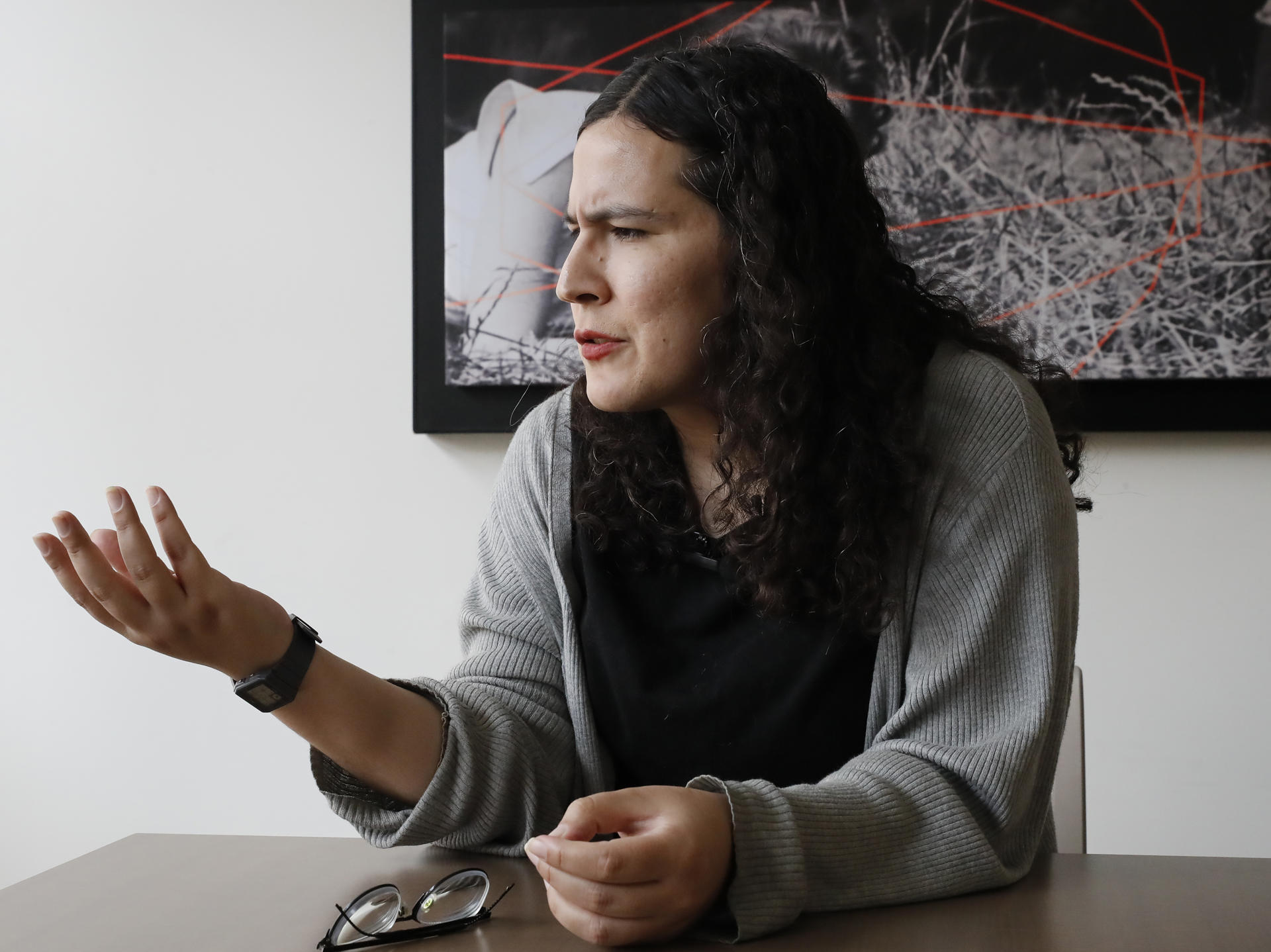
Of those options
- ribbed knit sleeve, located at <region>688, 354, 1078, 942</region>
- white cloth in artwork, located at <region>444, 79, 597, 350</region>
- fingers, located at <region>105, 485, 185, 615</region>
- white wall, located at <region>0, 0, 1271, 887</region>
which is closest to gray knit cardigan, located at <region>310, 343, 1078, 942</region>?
ribbed knit sleeve, located at <region>688, 354, 1078, 942</region>

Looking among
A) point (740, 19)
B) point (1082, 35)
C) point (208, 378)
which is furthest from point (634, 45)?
point (208, 378)

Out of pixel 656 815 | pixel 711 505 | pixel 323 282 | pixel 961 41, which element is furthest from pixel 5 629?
pixel 961 41

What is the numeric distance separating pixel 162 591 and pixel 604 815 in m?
0.35

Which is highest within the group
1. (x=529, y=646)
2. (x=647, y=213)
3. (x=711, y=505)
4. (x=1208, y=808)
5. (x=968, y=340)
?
(x=647, y=213)

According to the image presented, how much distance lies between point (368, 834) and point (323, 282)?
1544mm

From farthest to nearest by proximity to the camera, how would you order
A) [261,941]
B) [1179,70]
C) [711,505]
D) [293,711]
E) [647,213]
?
[1179,70]
[711,505]
[647,213]
[293,711]
[261,941]

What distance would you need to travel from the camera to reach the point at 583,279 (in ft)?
3.51

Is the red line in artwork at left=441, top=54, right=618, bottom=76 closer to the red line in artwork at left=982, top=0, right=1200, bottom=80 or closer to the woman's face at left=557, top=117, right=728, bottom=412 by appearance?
the red line in artwork at left=982, top=0, right=1200, bottom=80

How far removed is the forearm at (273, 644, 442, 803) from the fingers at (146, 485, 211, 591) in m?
0.13

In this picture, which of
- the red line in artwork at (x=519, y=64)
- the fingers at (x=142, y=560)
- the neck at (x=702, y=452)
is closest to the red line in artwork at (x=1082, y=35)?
the red line in artwork at (x=519, y=64)

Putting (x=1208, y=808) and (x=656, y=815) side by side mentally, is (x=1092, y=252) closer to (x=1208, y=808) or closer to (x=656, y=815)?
(x=1208, y=808)

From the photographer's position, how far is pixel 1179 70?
200 centimetres

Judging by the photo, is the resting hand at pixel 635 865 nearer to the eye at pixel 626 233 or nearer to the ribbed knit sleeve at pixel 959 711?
the ribbed knit sleeve at pixel 959 711

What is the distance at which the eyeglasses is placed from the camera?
759 mm
